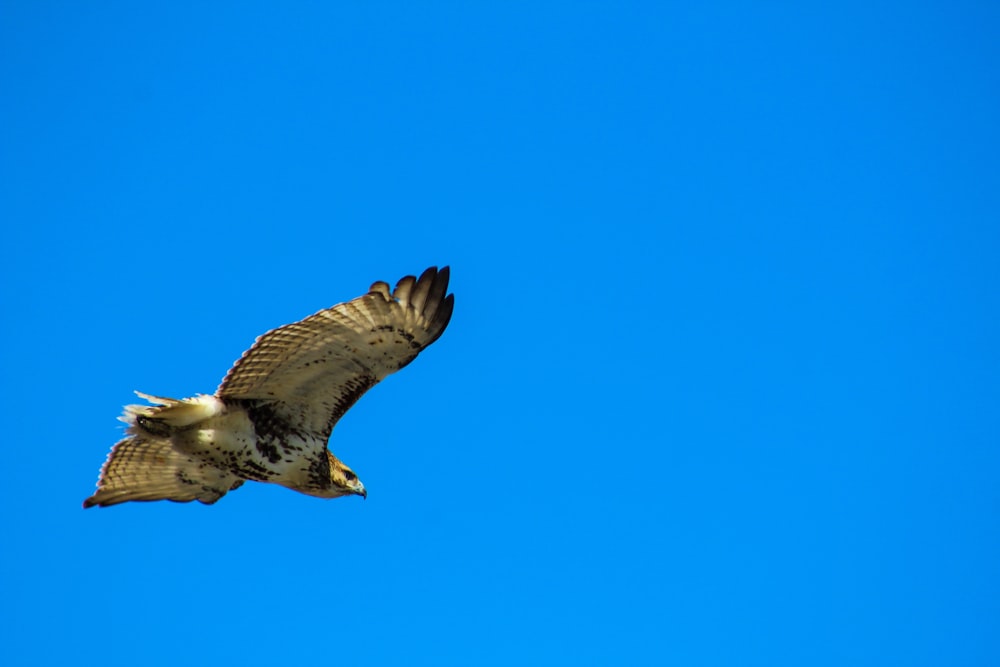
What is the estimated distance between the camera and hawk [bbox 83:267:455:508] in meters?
9.34

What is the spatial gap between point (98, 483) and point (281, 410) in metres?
1.80

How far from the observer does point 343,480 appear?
10.3 m

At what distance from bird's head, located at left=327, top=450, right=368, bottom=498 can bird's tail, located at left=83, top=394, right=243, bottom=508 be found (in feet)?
3.06

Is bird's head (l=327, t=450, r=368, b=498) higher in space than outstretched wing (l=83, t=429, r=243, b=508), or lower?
higher

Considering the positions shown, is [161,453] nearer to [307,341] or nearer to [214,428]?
[214,428]

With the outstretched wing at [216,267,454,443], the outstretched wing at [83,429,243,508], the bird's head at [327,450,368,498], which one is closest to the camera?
the outstretched wing at [216,267,454,443]

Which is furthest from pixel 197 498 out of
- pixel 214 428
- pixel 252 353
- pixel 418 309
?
pixel 418 309

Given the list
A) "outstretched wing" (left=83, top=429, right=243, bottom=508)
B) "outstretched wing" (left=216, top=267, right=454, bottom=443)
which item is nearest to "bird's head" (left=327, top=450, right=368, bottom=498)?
"outstretched wing" (left=216, top=267, right=454, bottom=443)

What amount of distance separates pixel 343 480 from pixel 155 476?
5.45 ft

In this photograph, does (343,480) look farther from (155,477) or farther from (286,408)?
(155,477)

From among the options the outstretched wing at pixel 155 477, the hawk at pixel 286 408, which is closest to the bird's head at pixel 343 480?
the hawk at pixel 286 408

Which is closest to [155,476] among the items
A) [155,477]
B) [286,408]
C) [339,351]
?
[155,477]

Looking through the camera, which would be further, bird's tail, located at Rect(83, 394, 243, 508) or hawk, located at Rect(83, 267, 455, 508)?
bird's tail, located at Rect(83, 394, 243, 508)

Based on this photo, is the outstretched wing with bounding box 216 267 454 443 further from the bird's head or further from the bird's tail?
the bird's tail
